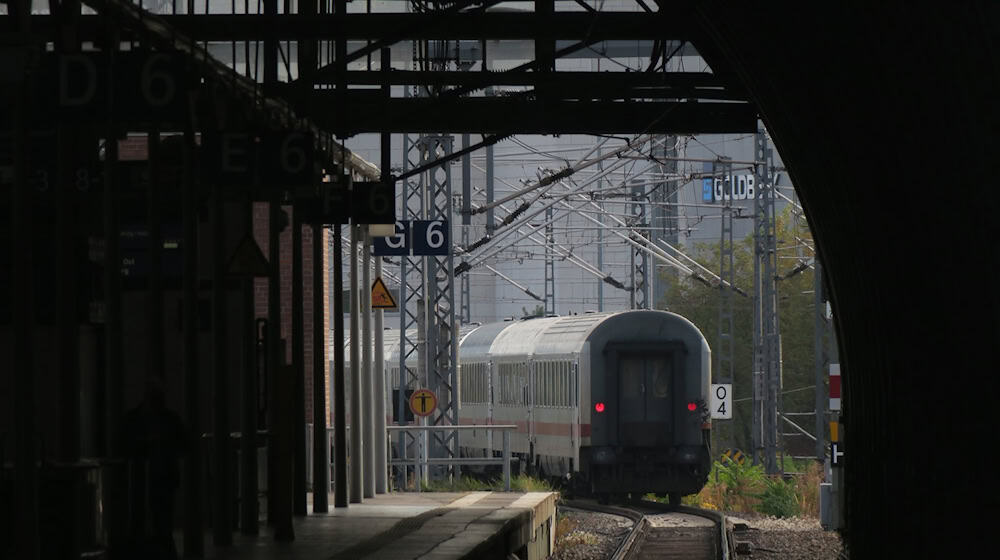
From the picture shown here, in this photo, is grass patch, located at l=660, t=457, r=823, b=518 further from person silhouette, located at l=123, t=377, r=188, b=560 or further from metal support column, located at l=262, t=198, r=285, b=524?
person silhouette, located at l=123, t=377, r=188, b=560

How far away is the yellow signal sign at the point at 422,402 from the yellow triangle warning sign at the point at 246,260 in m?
13.2

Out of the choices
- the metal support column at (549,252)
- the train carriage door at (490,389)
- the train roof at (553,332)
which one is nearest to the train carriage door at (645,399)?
the train roof at (553,332)

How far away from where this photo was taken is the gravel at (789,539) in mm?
22531

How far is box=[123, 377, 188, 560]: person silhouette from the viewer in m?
13.0

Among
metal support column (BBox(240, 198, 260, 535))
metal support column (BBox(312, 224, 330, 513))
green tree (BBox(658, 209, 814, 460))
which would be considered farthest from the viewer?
green tree (BBox(658, 209, 814, 460))

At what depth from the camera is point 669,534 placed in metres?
25.9

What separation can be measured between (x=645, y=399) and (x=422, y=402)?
17.2ft

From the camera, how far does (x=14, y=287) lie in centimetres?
1055

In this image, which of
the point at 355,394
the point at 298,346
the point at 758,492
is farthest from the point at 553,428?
the point at 298,346

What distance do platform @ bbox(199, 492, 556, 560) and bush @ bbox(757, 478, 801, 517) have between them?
6.91 meters

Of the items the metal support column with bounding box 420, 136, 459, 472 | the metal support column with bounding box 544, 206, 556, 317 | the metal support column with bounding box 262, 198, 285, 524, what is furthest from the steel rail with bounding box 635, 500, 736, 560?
the metal support column with bounding box 544, 206, 556, 317

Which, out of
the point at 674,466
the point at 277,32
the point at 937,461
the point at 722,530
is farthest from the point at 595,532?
the point at 937,461

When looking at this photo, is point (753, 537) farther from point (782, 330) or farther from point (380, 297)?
point (782, 330)

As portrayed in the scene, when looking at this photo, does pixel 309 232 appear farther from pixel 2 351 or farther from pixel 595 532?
pixel 2 351
